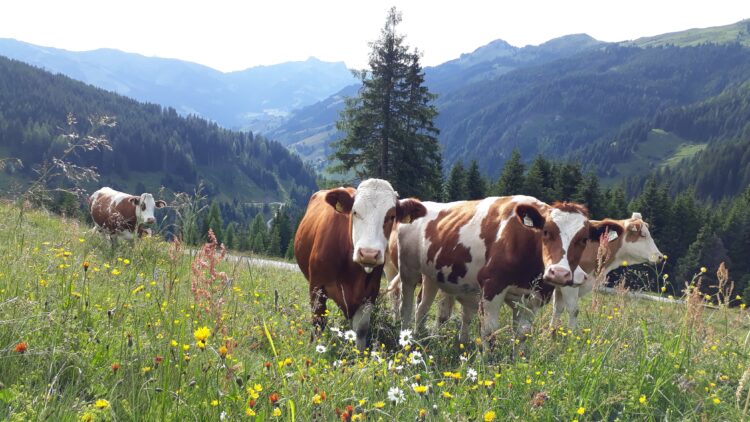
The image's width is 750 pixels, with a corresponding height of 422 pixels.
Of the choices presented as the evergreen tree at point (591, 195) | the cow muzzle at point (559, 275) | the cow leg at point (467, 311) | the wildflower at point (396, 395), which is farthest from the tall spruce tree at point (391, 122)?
the wildflower at point (396, 395)

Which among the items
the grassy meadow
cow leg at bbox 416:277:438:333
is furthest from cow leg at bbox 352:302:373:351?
cow leg at bbox 416:277:438:333

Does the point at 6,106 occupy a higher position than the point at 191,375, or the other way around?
the point at 6,106

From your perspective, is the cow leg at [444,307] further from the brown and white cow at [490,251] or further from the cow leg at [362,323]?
the cow leg at [362,323]

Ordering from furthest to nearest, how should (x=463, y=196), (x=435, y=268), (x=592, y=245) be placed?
(x=463, y=196)
(x=592, y=245)
(x=435, y=268)

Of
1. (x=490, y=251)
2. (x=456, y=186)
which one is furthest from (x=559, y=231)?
(x=456, y=186)

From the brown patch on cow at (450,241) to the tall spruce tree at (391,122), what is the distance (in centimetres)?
2210

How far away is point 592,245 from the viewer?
1055cm

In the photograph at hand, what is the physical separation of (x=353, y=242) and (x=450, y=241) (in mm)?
1933

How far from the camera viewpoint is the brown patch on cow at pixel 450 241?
7133 mm

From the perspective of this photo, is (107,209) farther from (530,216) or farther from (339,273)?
(530,216)

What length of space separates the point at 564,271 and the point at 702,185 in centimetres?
18572

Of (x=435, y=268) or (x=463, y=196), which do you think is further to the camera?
(x=463, y=196)

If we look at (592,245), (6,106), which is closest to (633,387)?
(592,245)

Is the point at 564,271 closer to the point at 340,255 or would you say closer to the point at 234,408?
the point at 340,255
